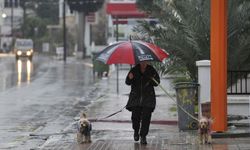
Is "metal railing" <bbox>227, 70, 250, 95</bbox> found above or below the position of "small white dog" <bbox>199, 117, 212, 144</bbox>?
above

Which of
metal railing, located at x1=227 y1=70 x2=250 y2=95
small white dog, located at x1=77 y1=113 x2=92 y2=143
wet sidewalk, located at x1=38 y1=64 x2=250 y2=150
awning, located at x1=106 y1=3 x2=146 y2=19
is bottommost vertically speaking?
wet sidewalk, located at x1=38 y1=64 x2=250 y2=150

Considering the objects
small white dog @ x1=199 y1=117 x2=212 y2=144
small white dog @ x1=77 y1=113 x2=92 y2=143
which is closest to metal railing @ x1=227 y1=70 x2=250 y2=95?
small white dog @ x1=199 y1=117 x2=212 y2=144

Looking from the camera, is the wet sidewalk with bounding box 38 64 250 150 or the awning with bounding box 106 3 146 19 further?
the awning with bounding box 106 3 146 19

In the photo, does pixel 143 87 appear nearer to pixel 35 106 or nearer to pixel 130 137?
pixel 130 137

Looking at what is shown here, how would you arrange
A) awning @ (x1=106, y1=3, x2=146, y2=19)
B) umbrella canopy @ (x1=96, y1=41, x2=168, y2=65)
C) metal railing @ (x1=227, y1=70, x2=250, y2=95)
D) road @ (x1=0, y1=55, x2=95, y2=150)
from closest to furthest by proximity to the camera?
umbrella canopy @ (x1=96, y1=41, x2=168, y2=65)
road @ (x1=0, y1=55, x2=95, y2=150)
metal railing @ (x1=227, y1=70, x2=250, y2=95)
awning @ (x1=106, y1=3, x2=146, y2=19)

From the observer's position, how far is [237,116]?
46.6ft

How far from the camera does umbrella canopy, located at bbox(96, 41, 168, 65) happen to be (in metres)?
11.2

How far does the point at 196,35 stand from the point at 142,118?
3459 mm

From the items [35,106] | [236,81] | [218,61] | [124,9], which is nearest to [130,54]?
[218,61]

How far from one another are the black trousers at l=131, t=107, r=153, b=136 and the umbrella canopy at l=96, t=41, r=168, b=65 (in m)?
1.03

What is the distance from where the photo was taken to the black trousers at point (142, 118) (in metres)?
11.7

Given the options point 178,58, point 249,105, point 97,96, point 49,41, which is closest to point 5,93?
point 97,96

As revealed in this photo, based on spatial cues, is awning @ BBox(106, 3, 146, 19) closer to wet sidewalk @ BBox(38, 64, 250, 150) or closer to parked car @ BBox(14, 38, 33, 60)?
parked car @ BBox(14, 38, 33, 60)

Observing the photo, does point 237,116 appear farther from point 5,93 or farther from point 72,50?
point 72,50
